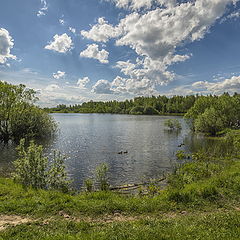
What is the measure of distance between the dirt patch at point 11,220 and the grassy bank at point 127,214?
26 cm

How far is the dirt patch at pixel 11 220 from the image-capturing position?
7801 millimetres

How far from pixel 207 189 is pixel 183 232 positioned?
5.37 m

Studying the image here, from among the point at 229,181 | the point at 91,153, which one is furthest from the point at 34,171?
the point at 91,153

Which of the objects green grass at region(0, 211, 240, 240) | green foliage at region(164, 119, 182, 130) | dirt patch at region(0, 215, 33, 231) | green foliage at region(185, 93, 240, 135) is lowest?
dirt patch at region(0, 215, 33, 231)

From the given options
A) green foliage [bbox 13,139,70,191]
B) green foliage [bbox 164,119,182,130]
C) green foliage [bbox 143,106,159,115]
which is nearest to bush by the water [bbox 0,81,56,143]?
green foliage [bbox 13,139,70,191]

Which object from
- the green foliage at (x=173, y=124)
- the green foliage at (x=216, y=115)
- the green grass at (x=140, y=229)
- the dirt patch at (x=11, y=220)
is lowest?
the dirt patch at (x=11, y=220)

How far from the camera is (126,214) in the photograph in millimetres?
9141

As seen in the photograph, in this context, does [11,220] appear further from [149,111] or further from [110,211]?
[149,111]

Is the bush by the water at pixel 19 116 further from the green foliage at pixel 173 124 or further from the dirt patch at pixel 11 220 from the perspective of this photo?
the green foliage at pixel 173 124

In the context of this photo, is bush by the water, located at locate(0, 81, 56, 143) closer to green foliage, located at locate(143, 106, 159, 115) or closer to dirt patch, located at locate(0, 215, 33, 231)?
dirt patch, located at locate(0, 215, 33, 231)

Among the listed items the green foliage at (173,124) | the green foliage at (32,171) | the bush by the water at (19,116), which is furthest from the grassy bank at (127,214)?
the green foliage at (173,124)

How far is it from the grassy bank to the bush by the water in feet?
97.2

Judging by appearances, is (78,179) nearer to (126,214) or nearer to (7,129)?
(126,214)

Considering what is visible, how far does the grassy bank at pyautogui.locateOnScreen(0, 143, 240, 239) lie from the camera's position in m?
6.80
